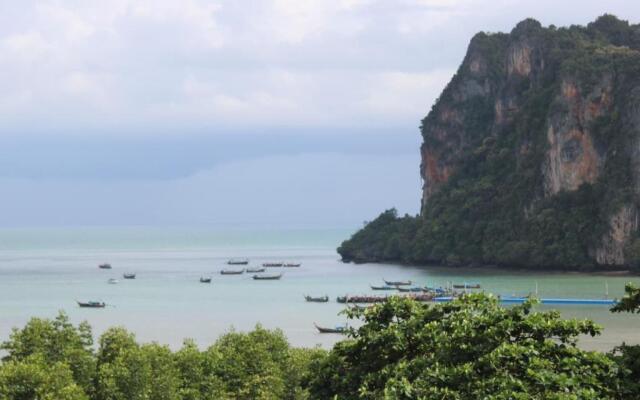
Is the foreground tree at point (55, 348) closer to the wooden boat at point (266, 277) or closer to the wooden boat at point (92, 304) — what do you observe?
the wooden boat at point (92, 304)

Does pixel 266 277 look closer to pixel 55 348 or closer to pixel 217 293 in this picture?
pixel 217 293

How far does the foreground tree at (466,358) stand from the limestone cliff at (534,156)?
257 feet

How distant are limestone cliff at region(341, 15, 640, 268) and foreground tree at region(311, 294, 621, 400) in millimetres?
78338

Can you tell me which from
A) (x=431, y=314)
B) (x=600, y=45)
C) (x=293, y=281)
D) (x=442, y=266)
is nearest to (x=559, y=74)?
(x=600, y=45)

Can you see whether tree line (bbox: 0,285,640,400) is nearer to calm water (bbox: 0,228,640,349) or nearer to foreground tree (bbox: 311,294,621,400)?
foreground tree (bbox: 311,294,621,400)

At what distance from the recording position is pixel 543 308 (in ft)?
218

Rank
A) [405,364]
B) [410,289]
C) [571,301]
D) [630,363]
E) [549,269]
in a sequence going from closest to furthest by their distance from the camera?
[630,363] → [405,364] → [571,301] → [410,289] → [549,269]

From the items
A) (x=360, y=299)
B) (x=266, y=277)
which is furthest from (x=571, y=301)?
(x=266, y=277)

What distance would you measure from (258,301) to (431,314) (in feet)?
192

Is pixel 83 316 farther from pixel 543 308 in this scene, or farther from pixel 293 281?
pixel 293 281

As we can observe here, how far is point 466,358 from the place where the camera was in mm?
17719

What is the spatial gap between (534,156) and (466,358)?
332 feet

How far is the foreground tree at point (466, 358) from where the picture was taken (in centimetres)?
1652

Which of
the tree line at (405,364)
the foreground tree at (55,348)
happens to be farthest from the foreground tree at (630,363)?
the foreground tree at (55,348)
